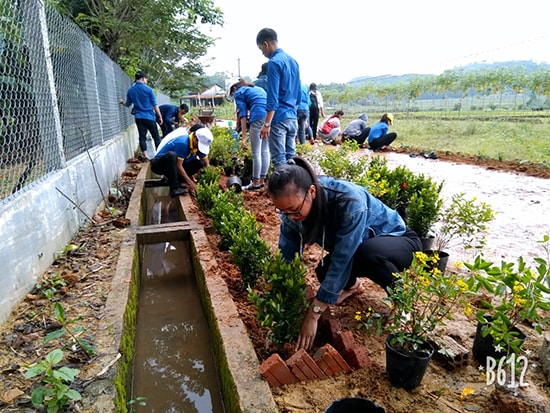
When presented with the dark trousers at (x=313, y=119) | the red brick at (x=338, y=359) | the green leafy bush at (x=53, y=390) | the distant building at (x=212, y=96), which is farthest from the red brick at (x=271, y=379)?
the distant building at (x=212, y=96)

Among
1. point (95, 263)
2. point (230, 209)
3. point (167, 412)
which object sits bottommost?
point (167, 412)

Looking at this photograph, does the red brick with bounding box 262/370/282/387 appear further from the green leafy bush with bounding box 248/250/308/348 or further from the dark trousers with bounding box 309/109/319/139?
the dark trousers with bounding box 309/109/319/139

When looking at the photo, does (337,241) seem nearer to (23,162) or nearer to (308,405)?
(308,405)

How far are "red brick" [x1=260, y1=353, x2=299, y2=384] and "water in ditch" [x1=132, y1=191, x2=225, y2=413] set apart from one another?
61 cm

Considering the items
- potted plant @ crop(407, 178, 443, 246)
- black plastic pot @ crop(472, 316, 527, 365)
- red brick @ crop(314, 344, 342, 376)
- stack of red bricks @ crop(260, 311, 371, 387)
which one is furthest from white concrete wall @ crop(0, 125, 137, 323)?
potted plant @ crop(407, 178, 443, 246)

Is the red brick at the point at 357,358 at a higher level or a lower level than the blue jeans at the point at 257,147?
lower

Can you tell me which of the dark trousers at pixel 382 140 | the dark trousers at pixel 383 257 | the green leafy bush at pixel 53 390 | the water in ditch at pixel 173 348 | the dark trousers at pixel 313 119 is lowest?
the water in ditch at pixel 173 348

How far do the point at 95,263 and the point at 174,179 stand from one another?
8.40 ft

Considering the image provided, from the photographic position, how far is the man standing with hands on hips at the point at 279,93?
187 inches

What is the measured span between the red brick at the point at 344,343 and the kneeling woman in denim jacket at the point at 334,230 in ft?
0.51

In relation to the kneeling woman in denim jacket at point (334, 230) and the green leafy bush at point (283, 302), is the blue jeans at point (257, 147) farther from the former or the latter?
the green leafy bush at point (283, 302)

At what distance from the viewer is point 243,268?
295 centimetres

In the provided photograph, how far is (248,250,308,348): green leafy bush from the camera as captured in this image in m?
2.04

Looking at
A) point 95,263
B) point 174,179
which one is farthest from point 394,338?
point 174,179
